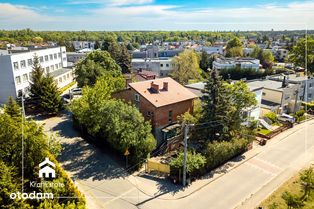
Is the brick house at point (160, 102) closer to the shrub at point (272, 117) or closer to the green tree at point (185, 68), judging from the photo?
the shrub at point (272, 117)

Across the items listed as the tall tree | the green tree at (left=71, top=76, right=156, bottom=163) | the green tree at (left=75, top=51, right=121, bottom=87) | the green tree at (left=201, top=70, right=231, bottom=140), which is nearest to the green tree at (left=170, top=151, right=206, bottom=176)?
the green tree at (left=71, top=76, right=156, bottom=163)

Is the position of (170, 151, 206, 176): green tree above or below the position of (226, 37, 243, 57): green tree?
below

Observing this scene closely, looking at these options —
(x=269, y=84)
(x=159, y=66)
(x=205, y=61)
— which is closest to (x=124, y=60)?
(x=159, y=66)

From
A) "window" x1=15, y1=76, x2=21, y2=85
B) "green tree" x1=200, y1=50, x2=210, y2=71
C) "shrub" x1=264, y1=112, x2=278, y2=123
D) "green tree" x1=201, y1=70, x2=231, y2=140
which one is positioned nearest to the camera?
"green tree" x1=201, y1=70, x2=231, y2=140

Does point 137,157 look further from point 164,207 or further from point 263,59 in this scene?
point 263,59

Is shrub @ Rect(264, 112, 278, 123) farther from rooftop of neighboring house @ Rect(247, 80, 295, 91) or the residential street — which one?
the residential street

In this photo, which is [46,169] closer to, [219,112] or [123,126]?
[123,126]

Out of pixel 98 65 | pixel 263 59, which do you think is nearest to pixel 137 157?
pixel 98 65
